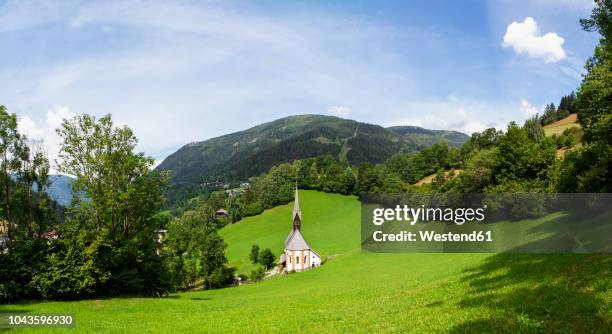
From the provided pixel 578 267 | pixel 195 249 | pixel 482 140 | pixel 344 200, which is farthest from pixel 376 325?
pixel 344 200

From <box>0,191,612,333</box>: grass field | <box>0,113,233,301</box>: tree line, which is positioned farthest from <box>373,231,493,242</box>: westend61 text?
<box>0,113,233,301</box>: tree line

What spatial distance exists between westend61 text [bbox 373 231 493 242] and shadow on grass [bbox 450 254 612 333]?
2905 centimetres

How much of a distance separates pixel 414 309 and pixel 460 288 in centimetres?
446

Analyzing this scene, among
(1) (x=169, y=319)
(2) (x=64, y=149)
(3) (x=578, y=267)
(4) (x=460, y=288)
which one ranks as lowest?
(1) (x=169, y=319)

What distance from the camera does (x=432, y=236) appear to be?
202ft

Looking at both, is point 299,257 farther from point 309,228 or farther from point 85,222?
point 85,222

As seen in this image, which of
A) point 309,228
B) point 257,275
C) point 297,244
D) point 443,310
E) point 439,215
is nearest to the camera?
point 443,310

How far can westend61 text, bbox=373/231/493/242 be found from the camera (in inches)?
1875

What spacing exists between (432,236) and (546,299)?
5137 cm

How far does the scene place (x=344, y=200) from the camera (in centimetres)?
13788

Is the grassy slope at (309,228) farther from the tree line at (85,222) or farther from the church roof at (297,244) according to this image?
the tree line at (85,222)

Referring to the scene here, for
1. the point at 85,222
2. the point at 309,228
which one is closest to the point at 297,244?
the point at 309,228

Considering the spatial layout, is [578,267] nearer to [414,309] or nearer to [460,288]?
[460,288]

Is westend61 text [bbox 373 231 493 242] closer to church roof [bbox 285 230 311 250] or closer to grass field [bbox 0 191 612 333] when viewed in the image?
church roof [bbox 285 230 311 250]
